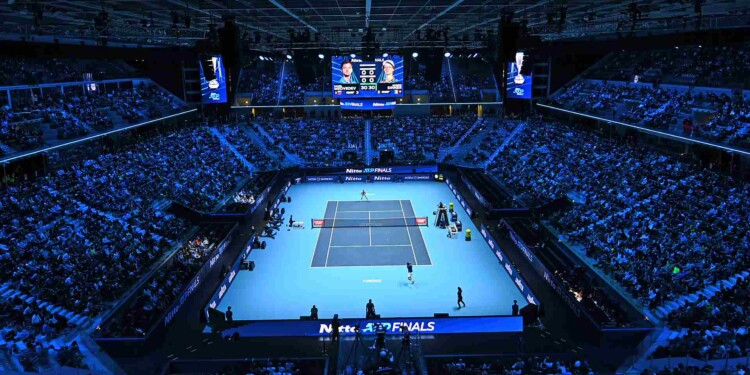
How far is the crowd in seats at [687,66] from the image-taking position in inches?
1222

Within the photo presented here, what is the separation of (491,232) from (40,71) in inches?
1242

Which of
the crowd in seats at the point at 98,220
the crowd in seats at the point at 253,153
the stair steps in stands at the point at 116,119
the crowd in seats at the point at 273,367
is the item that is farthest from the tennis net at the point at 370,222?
the stair steps in stands at the point at 116,119

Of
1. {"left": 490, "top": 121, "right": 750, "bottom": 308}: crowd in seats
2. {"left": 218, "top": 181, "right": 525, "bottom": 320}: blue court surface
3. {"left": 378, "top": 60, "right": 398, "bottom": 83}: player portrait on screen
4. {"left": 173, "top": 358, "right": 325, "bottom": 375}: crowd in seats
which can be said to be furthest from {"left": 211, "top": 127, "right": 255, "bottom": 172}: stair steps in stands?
{"left": 173, "top": 358, "right": 325, "bottom": 375}: crowd in seats

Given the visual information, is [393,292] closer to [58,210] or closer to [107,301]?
[107,301]

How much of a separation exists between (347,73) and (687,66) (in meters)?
24.6

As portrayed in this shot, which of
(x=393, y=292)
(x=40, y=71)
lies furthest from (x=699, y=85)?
(x=40, y=71)

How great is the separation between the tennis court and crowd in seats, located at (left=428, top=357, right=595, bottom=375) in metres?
10.4

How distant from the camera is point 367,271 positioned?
2447 cm

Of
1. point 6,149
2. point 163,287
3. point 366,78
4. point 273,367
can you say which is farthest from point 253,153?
point 273,367

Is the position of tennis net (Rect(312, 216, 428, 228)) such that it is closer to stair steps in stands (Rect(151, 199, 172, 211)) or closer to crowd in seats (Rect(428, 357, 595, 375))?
stair steps in stands (Rect(151, 199, 172, 211))

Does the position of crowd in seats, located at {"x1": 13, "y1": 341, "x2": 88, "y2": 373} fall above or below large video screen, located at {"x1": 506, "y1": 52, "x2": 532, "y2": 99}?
below

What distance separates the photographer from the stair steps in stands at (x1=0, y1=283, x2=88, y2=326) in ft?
58.1

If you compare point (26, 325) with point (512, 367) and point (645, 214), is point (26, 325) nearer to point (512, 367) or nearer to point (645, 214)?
point (512, 367)

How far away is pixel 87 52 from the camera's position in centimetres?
3075
